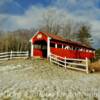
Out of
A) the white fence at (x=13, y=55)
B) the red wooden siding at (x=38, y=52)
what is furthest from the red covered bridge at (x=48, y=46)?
the white fence at (x=13, y=55)

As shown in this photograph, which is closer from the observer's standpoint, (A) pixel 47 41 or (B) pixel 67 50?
(A) pixel 47 41

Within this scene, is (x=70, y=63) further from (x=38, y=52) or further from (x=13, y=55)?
(x=13, y=55)

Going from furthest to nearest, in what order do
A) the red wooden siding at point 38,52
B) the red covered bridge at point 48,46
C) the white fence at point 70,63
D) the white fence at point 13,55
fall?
the red wooden siding at point 38,52
the white fence at point 13,55
the red covered bridge at point 48,46
the white fence at point 70,63

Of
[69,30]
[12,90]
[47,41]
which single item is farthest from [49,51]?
[69,30]

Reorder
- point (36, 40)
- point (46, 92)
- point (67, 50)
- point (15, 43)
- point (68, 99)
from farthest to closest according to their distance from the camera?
1. point (15, 43)
2. point (67, 50)
3. point (36, 40)
4. point (46, 92)
5. point (68, 99)

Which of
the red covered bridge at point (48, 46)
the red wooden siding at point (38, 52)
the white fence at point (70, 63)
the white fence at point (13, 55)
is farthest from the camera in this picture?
the red wooden siding at point (38, 52)

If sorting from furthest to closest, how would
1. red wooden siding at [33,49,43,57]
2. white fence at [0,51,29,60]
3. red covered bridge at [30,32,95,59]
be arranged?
red wooden siding at [33,49,43,57] → white fence at [0,51,29,60] → red covered bridge at [30,32,95,59]

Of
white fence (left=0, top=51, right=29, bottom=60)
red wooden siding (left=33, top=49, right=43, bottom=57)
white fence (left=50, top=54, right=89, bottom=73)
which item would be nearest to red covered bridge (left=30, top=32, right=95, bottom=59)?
red wooden siding (left=33, top=49, right=43, bottom=57)

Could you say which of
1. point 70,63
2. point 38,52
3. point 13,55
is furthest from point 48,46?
point 70,63

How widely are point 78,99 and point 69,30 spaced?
63.0 m

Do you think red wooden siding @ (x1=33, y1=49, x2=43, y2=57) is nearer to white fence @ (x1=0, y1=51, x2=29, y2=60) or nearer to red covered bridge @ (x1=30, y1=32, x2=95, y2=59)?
red covered bridge @ (x1=30, y1=32, x2=95, y2=59)

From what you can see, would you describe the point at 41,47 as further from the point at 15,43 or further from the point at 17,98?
the point at 17,98

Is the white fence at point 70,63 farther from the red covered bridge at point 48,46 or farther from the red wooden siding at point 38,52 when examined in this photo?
the red wooden siding at point 38,52

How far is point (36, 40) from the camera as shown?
27.1 meters
